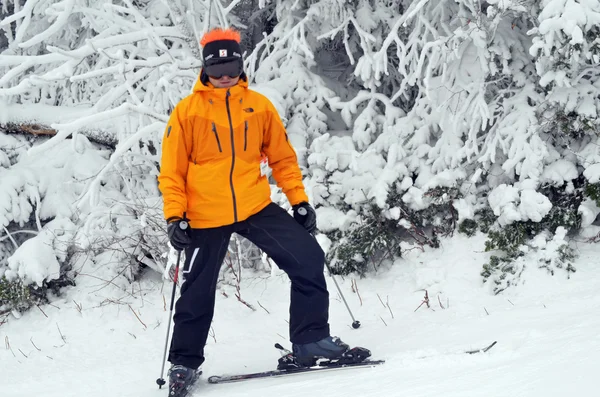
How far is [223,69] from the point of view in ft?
12.0

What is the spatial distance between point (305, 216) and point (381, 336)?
116 cm

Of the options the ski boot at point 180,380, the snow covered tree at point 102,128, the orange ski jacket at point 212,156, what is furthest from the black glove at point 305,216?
the snow covered tree at point 102,128

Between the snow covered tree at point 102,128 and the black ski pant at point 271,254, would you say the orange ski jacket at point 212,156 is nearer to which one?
the black ski pant at point 271,254

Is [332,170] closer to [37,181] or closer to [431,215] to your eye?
[431,215]

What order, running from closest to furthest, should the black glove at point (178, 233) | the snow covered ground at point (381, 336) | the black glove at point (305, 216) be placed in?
1. the snow covered ground at point (381, 336)
2. the black glove at point (178, 233)
3. the black glove at point (305, 216)

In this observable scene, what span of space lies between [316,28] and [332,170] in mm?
1662

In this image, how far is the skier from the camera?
368cm

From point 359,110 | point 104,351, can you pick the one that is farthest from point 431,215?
point 104,351

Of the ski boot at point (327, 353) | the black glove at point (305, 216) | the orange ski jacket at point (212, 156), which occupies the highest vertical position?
the orange ski jacket at point (212, 156)

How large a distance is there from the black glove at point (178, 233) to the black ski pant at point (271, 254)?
0.21 m

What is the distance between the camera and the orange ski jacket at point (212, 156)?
3.66 m

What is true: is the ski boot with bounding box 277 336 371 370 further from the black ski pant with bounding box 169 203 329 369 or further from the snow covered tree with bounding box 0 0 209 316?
the snow covered tree with bounding box 0 0 209 316

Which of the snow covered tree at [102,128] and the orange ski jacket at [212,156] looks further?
the snow covered tree at [102,128]

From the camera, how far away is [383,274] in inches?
227
